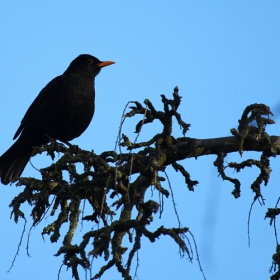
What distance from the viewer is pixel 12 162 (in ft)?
27.5

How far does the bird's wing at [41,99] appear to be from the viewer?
26.5 feet

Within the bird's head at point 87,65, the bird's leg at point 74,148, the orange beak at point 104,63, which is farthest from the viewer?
the orange beak at point 104,63

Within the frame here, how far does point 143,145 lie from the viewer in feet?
13.9

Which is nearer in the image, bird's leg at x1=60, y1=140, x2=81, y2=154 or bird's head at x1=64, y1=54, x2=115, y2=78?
bird's leg at x1=60, y1=140, x2=81, y2=154

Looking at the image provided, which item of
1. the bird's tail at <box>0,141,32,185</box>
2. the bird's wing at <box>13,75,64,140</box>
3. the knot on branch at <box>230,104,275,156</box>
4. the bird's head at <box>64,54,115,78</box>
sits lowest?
the knot on branch at <box>230,104,275,156</box>

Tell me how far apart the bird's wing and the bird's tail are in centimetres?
20

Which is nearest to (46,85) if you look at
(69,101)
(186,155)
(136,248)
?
(69,101)

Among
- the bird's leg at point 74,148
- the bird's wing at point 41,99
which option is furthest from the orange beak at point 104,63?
the bird's leg at point 74,148

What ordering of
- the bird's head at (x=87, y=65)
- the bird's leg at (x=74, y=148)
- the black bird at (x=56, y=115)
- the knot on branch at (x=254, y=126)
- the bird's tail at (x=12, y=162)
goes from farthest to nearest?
the bird's head at (x=87, y=65)
the bird's tail at (x=12, y=162)
the black bird at (x=56, y=115)
the bird's leg at (x=74, y=148)
the knot on branch at (x=254, y=126)

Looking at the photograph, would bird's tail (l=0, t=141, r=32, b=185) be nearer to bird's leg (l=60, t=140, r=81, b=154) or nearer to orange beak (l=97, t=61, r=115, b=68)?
bird's leg (l=60, t=140, r=81, b=154)

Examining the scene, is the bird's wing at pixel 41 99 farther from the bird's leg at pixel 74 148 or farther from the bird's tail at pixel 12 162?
the bird's leg at pixel 74 148

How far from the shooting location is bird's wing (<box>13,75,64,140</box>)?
808cm

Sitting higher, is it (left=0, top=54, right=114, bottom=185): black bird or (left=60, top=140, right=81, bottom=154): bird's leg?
(left=0, top=54, right=114, bottom=185): black bird

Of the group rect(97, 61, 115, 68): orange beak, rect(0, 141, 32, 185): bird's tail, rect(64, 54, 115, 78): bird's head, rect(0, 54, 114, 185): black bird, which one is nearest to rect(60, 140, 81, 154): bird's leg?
rect(0, 54, 114, 185): black bird
